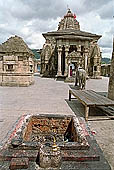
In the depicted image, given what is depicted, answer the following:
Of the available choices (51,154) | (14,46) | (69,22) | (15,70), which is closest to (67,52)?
(14,46)

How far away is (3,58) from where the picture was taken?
1387 centimetres

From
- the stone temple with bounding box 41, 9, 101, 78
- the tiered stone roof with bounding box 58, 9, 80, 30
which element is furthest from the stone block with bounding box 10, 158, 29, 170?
the tiered stone roof with bounding box 58, 9, 80, 30

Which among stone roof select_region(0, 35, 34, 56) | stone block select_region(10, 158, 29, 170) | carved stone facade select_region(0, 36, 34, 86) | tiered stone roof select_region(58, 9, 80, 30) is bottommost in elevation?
stone block select_region(10, 158, 29, 170)

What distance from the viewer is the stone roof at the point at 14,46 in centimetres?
1470

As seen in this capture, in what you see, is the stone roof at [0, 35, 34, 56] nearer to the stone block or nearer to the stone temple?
the stone temple

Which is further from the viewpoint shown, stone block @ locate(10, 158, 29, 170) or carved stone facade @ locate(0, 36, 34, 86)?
carved stone facade @ locate(0, 36, 34, 86)

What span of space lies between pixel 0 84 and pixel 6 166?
13002mm

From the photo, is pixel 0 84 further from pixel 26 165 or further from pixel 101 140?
pixel 26 165

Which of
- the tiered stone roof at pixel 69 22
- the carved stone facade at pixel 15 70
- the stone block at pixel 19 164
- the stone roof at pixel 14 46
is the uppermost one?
the tiered stone roof at pixel 69 22

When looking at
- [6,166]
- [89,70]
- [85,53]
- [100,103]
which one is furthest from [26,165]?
[89,70]

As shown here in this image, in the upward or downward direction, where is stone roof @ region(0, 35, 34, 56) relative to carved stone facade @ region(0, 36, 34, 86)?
upward

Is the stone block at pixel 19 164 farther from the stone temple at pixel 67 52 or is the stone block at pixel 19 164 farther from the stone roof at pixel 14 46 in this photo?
the stone temple at pixel 67 52

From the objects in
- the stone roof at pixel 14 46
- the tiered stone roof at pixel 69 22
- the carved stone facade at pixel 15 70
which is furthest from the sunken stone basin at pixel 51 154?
the tiered stone roof at pixel 69 22

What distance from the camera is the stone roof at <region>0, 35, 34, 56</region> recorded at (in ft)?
48.2
